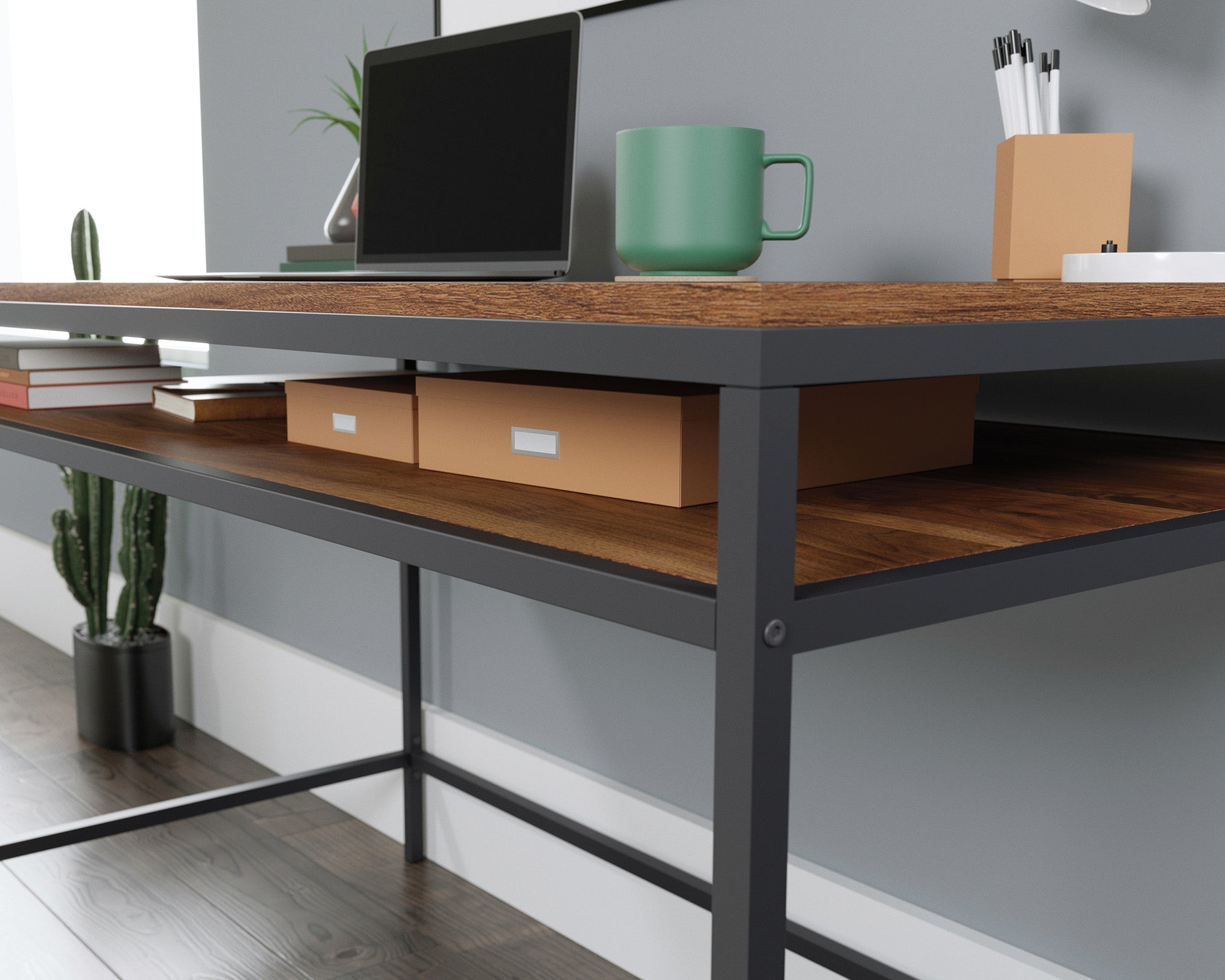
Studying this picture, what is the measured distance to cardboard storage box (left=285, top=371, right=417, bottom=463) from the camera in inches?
41.6

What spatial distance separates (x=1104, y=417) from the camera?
108cm

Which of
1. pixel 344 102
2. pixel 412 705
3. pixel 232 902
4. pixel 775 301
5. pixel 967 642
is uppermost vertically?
pixel 344 102

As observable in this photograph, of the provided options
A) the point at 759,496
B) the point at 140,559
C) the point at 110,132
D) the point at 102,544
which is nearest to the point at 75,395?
the point at 140,559

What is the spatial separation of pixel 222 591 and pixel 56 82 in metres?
1.74

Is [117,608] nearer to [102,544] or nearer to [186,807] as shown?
[102,544]

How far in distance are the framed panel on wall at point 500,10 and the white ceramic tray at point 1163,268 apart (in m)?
0.78

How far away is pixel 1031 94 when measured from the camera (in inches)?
35.9

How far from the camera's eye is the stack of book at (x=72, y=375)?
151 cm

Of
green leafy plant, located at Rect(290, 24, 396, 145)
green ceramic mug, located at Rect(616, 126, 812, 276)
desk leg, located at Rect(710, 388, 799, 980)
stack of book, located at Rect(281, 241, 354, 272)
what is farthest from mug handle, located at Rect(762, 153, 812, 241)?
green leafy plant, located at Rect(290, 24, 396, 145)

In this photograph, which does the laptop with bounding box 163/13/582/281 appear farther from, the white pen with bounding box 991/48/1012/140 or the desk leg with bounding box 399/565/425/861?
the desk leg with bounding box 399/565/425/861

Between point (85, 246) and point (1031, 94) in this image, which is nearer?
point (1031, 94)

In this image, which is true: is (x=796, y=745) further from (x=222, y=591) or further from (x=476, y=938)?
(x=222, y=591)

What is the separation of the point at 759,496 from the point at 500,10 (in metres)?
1.23

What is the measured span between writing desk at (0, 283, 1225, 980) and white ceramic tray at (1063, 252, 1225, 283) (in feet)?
0.13
